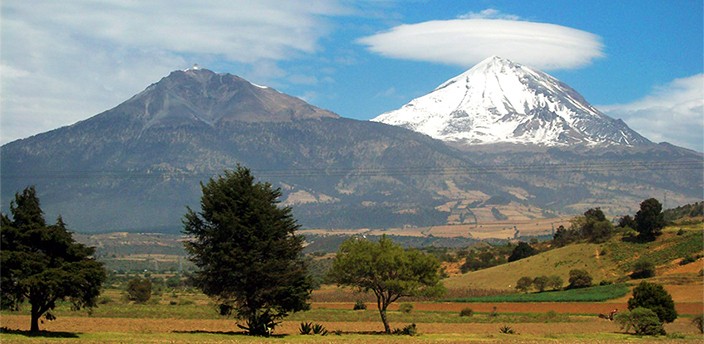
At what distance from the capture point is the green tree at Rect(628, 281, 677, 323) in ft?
234

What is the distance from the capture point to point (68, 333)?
5381 centimetres

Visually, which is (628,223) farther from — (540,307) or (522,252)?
(540,307)

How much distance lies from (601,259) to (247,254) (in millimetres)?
85971

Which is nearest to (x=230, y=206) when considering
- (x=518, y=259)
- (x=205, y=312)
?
(x=205, y=312)

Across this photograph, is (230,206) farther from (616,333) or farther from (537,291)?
(537,291)

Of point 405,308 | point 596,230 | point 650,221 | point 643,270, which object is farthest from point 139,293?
point 650,221

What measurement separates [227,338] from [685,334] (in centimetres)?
3153

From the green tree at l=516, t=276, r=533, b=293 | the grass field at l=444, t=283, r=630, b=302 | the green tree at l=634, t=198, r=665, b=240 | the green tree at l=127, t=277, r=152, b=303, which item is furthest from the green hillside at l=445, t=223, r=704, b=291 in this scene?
the green tree at l=127, t=277, r=152, b=303

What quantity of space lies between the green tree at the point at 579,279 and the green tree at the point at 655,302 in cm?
4742

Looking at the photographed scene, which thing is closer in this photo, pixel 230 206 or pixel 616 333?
pixel 230 206

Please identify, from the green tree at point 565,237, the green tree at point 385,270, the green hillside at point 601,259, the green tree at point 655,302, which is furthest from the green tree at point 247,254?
the green tree at point 565,237

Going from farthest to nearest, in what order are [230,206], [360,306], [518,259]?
1. [518,259]
2. [360,306]
3. [230,206]

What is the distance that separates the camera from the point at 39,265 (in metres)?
50.6

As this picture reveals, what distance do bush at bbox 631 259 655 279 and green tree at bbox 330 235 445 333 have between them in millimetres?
62386
